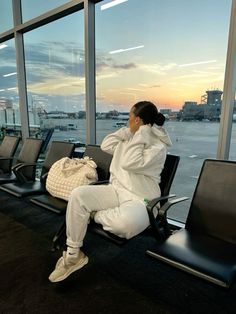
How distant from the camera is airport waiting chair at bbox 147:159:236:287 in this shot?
1149 mm

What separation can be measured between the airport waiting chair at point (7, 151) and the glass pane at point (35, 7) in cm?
177

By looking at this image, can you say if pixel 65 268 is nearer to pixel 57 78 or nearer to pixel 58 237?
pixel 58 237

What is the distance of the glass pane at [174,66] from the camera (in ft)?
6.57

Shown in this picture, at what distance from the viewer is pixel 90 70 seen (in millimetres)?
2771

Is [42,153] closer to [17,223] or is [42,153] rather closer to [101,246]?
[17,223]

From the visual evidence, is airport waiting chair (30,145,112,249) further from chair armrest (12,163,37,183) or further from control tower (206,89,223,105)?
control tower (206,89,223,105)

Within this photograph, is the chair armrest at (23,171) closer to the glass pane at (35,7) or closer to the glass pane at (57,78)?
the glass pane at (57,78)

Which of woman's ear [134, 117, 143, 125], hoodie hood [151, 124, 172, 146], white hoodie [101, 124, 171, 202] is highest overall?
woman's ear [134, 117, 143, 125]

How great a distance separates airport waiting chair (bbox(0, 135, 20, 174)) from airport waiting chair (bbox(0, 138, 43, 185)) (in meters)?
0.14

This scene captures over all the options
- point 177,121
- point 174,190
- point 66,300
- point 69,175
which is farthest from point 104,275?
point 177,121

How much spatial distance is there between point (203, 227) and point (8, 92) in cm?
416

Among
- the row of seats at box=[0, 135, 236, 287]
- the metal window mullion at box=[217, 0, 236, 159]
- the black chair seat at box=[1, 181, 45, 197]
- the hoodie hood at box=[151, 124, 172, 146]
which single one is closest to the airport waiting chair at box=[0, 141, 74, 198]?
the black chair seat at box=[1, 181, 45, 197]

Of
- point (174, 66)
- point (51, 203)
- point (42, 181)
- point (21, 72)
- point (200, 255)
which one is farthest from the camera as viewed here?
point (21, 72)

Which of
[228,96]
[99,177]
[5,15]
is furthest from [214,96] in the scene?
[5,15]
